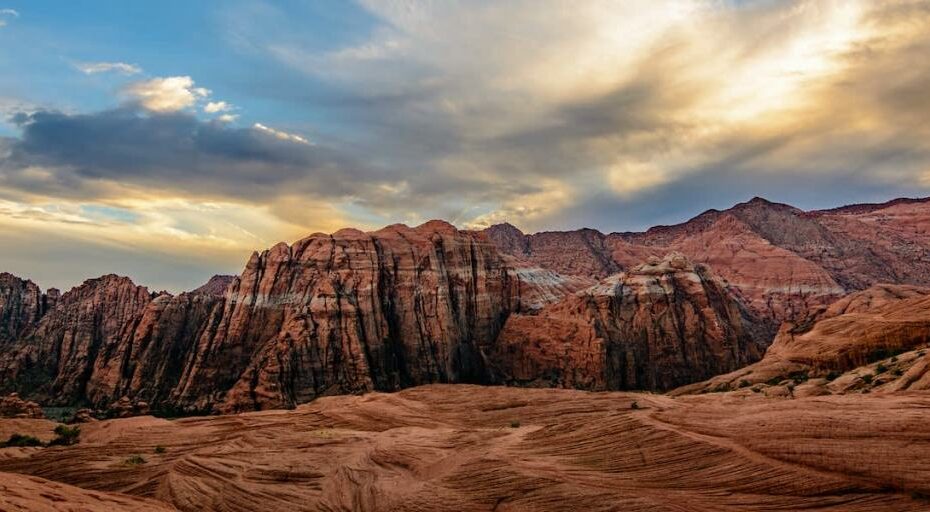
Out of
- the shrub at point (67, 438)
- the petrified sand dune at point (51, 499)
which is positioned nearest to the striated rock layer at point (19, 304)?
the shrub at point (67, 438)

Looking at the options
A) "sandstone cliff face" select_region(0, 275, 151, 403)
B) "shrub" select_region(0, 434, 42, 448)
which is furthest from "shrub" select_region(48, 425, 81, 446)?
"sandstone cliff face" select_region(0, 275, 151, 403)

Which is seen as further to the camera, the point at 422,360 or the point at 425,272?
the point at 425,272

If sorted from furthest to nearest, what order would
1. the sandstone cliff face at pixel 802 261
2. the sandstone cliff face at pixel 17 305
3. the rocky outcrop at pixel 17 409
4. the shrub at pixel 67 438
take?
1. the sandstone cliff face at pixel 802 261
2. the sandstone cliff face at pixel 17 305
3. the rocky outcrop at pixel 17 409
4. the shrub at pixel 67 438

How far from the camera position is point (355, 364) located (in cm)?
9194

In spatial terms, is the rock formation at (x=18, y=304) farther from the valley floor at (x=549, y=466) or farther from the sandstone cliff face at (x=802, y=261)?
the sandstone cliff face at (x=802, y=261)

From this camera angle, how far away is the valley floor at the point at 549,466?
16000mm

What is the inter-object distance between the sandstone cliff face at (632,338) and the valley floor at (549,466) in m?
69.7

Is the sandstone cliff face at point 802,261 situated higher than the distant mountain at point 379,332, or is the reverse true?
the sandstone cliff face at point 802,261

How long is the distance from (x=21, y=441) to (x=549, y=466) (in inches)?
1521

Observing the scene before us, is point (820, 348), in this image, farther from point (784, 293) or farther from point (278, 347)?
point (784, 293)

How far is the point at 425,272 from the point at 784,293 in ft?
333

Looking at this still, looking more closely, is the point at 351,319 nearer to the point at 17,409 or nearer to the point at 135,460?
the point at 17,409

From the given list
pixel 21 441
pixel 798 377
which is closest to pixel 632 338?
pixel 798 377

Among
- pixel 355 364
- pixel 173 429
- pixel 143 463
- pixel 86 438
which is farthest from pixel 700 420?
pixel 355 364
